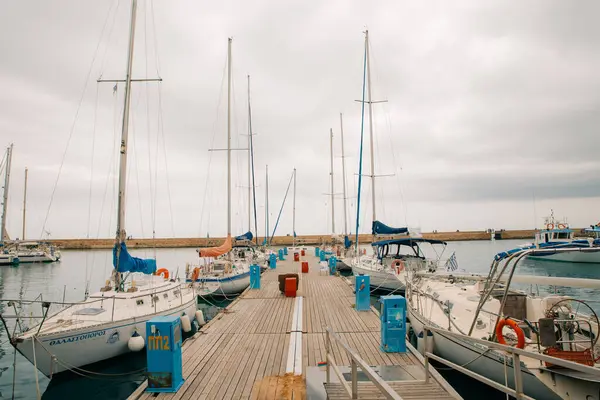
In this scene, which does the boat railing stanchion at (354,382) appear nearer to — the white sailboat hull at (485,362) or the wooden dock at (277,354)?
the wooden dock at (277,354)

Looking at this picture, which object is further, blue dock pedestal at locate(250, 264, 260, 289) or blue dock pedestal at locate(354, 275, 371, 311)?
blue dock pedestal at locate(250, 264, 260, 289)

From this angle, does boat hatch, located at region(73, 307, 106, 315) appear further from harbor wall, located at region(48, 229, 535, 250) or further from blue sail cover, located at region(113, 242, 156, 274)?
harbor wall, located at region(48, 229, 535, 250)

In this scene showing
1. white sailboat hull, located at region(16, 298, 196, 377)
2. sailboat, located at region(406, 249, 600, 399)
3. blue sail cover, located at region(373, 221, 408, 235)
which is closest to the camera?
sailboat, located at region(406, 249, 600, 399)

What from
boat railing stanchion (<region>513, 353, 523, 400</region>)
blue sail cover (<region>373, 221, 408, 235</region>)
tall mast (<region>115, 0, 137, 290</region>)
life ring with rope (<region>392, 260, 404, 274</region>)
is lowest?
life ring with rope (<region>392, 260, 404, 274</region>)

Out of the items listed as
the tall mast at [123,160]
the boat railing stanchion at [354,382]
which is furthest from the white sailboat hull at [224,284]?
the boat railing stanchion at [354,382]

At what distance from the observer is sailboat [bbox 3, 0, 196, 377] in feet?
31.8

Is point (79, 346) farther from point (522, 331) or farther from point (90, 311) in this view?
point (522, 331)

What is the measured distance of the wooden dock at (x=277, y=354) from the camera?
21.9 feet

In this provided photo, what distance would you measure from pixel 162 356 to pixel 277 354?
10.4 ft

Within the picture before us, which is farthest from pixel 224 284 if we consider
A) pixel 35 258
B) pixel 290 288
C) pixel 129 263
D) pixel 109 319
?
pixel 35 258

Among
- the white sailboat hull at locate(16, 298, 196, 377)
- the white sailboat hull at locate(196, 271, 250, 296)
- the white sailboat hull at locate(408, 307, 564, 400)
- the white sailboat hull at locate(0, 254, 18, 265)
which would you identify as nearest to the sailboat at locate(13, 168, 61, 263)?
the white sailboat hull at locate(0, 254, 18, 265)

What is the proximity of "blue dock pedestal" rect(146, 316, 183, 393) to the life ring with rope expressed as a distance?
55.5ft

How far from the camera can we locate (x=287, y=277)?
19.1 meters

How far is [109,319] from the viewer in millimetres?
11250
